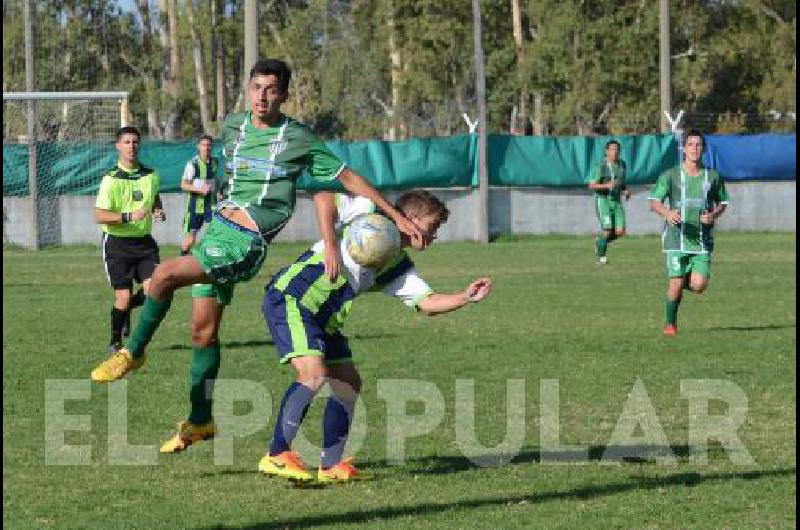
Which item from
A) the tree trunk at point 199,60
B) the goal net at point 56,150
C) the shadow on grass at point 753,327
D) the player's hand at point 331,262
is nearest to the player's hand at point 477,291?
the player's hand at point 331,262

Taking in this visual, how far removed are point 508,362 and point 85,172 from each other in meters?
21.2

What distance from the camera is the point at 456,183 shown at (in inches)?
1496

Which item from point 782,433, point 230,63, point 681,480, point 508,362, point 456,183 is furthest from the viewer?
point 230,63

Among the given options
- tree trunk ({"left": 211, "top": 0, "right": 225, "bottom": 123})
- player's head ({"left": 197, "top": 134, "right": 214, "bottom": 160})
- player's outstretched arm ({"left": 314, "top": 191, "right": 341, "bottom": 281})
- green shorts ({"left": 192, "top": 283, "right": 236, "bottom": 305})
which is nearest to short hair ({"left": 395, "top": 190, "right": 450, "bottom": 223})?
player's outstretched arm ({"left": 314, "top": 191, "right": 341, "bottom": 281})

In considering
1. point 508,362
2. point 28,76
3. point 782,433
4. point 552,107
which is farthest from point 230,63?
point 782,433

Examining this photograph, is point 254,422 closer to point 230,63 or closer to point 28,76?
point 28,76

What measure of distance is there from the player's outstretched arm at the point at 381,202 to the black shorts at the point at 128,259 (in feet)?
22.9

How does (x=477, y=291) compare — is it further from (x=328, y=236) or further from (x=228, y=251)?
(x=228, y=251)

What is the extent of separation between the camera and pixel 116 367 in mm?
8773

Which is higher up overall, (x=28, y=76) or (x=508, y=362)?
(x=28, y=76)

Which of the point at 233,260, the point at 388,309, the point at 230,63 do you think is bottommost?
the point at 388,309

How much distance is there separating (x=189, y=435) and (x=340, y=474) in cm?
96

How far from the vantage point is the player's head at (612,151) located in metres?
29.4

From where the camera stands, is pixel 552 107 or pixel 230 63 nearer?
pixel 552 107
